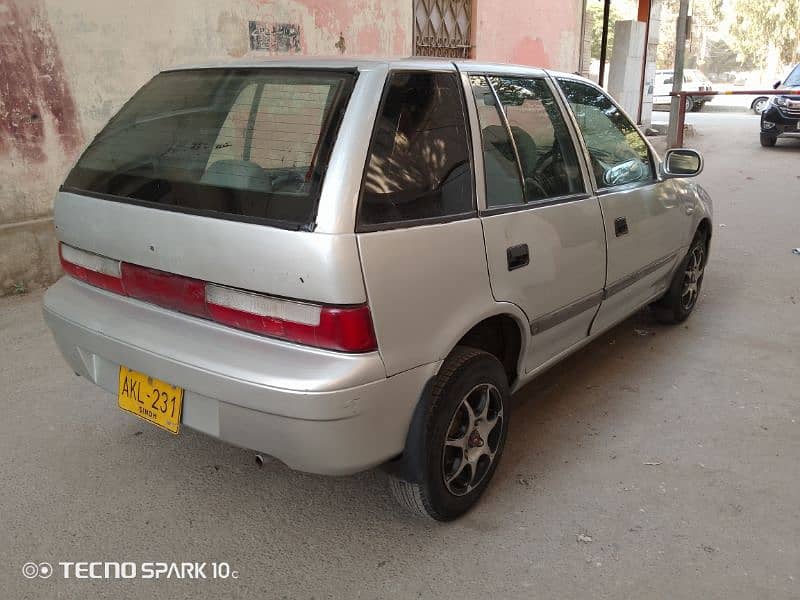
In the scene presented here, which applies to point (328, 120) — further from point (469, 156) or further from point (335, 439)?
point (335, 439)

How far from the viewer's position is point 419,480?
96.7 inches

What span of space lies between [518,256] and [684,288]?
7.90 feet

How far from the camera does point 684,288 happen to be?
4668mm

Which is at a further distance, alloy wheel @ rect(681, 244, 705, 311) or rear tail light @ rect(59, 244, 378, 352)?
alloy wheel @ rect(681, 244, 705, 311)

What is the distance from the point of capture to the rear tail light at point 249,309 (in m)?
2.10

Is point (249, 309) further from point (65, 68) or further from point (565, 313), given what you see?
point (65, 68)

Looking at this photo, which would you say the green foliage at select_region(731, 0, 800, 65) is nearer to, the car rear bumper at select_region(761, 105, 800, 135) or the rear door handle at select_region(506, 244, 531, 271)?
the car rear bumper at select_region(761, 105, 800, 135)

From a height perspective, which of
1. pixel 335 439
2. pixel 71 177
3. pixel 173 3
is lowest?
pixel 335 439

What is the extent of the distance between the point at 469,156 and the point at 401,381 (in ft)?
2.88

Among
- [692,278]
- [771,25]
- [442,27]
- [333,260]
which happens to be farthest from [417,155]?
[771,25]

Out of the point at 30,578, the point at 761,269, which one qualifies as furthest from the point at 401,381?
the point at 761,269

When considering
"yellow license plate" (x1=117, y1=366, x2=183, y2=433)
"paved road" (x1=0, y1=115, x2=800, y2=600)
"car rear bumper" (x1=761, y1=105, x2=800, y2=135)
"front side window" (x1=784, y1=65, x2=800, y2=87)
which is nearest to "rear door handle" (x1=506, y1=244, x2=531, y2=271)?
"paved road" (x1=0, y1=115, x2=800, y2=600)

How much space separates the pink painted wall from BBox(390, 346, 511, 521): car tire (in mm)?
8238

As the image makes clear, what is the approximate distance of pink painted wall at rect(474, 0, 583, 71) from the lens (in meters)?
10.6
